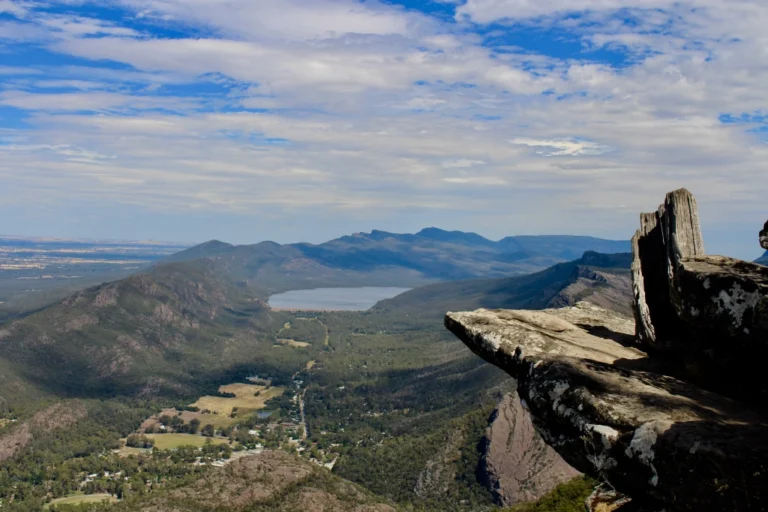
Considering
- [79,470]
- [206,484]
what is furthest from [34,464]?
[206,484]

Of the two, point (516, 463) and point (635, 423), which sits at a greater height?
point (635, 423)

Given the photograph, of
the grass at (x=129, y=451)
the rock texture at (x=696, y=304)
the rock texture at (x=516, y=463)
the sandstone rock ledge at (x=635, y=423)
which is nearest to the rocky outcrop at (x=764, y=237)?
the rock texture at (x=696, y=304)

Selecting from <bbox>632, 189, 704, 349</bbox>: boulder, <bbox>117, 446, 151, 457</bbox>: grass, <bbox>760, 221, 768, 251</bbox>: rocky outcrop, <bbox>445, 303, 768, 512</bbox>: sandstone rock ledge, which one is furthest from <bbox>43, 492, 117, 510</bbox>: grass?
<bbox>760, 221, 768, 251</bbox>: rocky outcrop

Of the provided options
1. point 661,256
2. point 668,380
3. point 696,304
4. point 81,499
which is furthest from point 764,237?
point 81,499

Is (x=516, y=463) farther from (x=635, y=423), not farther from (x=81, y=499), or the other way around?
(x=635, y=423)

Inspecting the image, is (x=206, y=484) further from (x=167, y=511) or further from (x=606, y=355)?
(x=606, y=355)

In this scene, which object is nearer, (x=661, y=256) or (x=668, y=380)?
(x=668, y=380)
